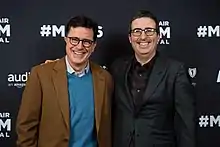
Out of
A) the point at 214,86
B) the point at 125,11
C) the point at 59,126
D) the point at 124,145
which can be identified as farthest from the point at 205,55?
the point at 59,126

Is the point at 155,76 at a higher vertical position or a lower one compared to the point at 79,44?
lower

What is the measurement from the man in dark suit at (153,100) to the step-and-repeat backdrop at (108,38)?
511 millimetres

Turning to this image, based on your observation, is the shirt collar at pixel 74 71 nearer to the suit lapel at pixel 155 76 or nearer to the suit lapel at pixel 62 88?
the suit lapel at pixel 62 88

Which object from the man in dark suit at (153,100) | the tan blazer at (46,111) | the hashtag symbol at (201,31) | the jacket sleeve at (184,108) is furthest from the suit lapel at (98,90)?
the hashtag symbol at (201,31)

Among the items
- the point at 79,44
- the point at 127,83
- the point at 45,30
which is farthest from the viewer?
the point at 45,30

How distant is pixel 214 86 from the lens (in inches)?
96.7

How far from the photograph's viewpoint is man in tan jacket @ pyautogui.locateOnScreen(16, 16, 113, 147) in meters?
1.85

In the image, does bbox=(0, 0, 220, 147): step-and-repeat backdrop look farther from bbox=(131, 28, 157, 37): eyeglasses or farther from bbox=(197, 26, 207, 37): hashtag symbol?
bbox=(131, 28, 157, 37): eyeglasses

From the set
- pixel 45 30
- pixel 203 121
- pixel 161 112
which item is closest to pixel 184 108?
pixel 161 112

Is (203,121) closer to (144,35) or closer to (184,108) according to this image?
(184,108)

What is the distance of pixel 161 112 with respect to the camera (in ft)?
6.16

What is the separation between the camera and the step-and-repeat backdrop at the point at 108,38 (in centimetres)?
238

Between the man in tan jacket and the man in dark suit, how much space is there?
13 centimetres

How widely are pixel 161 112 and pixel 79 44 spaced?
1.58 feet
